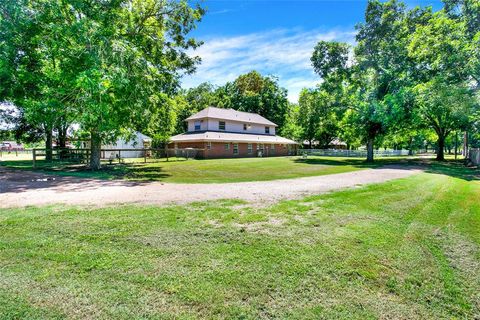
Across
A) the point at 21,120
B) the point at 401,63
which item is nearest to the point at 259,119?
the point at 401,63

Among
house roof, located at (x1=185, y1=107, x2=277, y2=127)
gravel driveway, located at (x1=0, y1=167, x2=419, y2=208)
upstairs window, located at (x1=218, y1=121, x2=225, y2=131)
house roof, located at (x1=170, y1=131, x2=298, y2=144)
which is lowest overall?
gravel driveway, located at (x1=0, y1=167, x2=419, y2=208)

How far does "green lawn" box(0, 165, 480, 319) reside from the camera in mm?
2898

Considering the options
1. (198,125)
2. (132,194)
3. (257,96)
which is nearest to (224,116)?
(198,125)

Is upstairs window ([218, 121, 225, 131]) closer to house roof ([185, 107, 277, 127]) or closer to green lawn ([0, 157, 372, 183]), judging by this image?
house roof ([185, 107, 277, 127])

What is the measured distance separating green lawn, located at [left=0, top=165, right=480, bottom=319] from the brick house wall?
25696 mm

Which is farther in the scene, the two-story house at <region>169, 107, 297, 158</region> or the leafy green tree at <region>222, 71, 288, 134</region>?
the leafy green tree at <region>222, 71, 288, 134</region>

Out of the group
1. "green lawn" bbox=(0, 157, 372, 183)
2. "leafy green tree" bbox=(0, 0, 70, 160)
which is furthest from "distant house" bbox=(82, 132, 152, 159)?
"leafy green tree" bbox=(0, 0, 70, 160)

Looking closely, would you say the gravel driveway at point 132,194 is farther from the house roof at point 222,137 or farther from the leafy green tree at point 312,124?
the leafy green tree at point 312,124

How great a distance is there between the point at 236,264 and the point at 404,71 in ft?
89.8

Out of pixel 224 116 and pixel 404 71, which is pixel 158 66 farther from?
pixel 404 71

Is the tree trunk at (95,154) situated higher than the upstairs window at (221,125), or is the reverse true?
the upstairs window at (221,125)

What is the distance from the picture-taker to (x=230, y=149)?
1355 inches

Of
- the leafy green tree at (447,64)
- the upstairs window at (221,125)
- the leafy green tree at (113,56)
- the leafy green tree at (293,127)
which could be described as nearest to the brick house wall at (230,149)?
the upstairs window at (221,125)

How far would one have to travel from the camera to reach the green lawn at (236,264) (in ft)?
9.51
